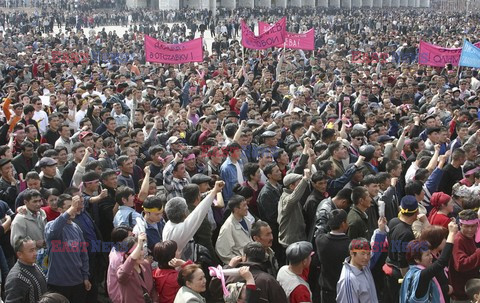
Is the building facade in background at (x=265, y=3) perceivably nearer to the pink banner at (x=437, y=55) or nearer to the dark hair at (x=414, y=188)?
the pink banner at (x=437, y=55)

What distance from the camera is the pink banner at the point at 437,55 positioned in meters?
20.4

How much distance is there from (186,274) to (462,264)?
2677 mm

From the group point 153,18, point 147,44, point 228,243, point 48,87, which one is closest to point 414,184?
point 228,243

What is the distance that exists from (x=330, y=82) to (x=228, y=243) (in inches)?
505

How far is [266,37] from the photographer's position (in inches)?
830

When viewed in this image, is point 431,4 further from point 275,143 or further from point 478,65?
point 275,143

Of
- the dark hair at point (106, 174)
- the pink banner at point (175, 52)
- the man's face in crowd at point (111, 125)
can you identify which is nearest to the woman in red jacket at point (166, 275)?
the dark hair at point (106, 174)

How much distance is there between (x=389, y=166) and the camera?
9.05 meters

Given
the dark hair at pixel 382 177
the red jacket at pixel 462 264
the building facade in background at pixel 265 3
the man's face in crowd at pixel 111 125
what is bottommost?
the building facade in background at pixel 265 3

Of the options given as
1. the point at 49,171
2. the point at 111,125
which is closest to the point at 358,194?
the point at 49,171

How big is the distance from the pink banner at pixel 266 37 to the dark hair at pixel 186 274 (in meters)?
15.5

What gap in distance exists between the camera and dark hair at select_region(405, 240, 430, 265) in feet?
19.6

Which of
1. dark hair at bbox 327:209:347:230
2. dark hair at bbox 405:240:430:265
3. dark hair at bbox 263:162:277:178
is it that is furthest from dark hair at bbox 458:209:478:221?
dark hair at bbox 263:162:277:178

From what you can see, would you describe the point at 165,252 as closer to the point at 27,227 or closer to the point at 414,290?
the point at 27,227
